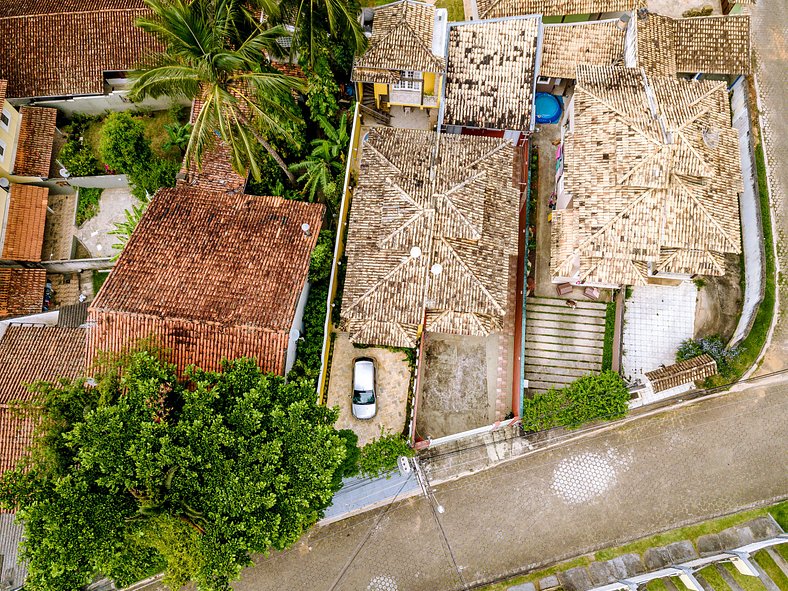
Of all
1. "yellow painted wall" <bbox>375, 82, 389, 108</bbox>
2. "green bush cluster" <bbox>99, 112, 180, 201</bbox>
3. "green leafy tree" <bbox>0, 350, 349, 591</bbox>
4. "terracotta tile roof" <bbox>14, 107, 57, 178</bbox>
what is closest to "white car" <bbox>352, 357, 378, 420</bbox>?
"green leafy tree" <bbox>0, 350, 349, 591</bbox>

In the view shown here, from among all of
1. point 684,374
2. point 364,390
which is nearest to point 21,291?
point 364,390

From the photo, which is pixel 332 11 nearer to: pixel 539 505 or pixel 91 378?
pixel 91 378

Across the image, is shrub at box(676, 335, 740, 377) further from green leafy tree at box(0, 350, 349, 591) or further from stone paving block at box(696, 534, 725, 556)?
green leafy tree at box(0, 350, 349, 591)

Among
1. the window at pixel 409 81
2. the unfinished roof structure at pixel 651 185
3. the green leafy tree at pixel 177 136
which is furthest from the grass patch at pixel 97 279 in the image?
the unfinished roof structure at pixel 651 185

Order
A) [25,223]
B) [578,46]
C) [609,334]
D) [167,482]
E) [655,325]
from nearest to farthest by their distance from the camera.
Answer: [167,482] → [609,334] → [655,325] → [578,46] → [25,223]

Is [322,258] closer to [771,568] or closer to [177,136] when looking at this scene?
[177,136]

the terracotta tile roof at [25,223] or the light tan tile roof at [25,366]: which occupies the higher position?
the terracotta tile roof at [25,223]

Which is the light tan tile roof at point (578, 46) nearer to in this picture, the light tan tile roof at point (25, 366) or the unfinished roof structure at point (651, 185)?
the unfinished roof structure at point (651, 185)
